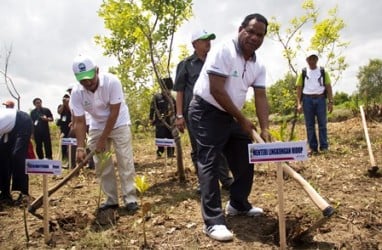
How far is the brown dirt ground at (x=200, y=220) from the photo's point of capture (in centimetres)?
315

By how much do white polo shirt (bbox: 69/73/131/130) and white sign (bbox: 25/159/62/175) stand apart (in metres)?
0.88

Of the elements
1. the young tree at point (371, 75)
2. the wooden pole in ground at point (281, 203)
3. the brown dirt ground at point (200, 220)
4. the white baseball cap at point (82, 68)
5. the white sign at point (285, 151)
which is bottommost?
the brown dirt ground at point (200, 220)

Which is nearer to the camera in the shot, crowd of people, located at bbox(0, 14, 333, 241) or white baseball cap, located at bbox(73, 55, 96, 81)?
crowd of people, located at bbox(0, 14, 333, 241)

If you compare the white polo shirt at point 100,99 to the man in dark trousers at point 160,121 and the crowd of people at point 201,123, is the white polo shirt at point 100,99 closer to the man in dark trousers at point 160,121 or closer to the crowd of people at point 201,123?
the crowd of people at point 201,123

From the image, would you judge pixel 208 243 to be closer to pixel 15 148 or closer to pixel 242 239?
pixel 242 239

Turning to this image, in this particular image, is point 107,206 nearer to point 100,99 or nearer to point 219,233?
point 100,99

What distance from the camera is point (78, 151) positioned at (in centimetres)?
399

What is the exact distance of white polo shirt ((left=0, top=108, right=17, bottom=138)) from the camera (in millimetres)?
4777

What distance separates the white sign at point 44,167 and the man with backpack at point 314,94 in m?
4.85

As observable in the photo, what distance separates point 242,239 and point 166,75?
3853 millimetres

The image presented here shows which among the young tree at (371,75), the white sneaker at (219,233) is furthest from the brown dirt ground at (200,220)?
the young tree at (371,75)

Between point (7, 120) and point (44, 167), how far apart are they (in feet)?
6.16

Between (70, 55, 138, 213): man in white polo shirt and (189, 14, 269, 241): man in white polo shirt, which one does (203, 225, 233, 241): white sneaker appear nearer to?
(189, 14, 269, 241): man in white polo shirt

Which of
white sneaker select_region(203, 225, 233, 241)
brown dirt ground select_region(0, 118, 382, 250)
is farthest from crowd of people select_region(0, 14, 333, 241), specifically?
brown dirt ground select_region(0, 118, 382, 250)
